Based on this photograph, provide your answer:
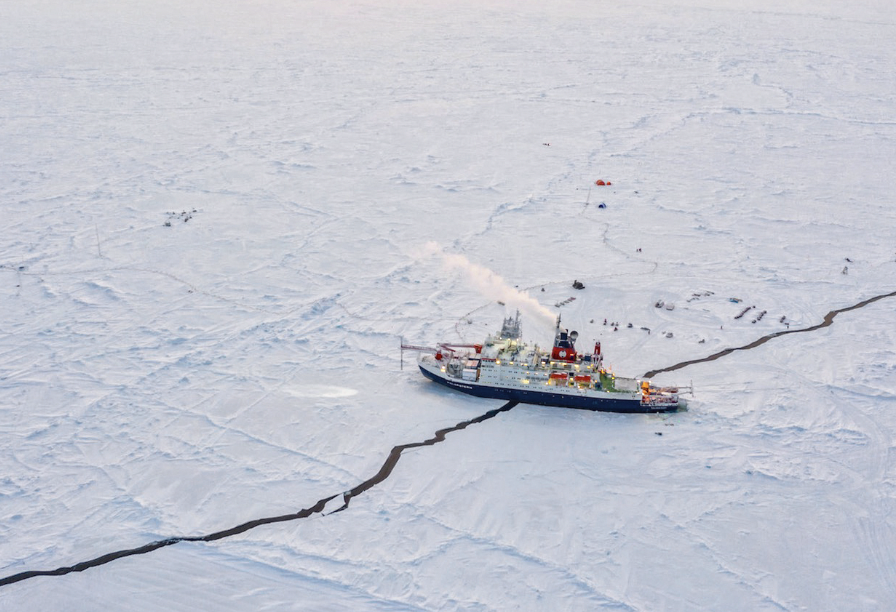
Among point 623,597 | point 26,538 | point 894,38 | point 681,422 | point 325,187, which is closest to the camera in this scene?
point 623,597

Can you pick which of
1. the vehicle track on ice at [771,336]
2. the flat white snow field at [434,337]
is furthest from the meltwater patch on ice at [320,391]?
the vehicle track on ice at [771,336]

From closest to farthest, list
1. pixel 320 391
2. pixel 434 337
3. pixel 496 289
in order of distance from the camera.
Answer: pixel 320 391
pixel 434 337
pixel 496 289

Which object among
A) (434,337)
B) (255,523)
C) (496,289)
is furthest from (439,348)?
(255,523)

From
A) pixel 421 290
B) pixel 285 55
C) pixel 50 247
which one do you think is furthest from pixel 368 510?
pixel 285 55

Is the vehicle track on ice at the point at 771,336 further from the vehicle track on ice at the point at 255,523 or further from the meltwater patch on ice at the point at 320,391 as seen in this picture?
the meltwater patch on ice at the point at 320,391

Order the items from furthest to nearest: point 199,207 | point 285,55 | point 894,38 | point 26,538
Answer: point 894,38 → point 285,55 → point 199,207 → point 26,538

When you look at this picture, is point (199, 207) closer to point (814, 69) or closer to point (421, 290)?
point (421, 290)

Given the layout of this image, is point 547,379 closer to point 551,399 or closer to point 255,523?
point 551,399

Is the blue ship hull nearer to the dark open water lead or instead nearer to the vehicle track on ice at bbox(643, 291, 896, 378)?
the dark open water lead
